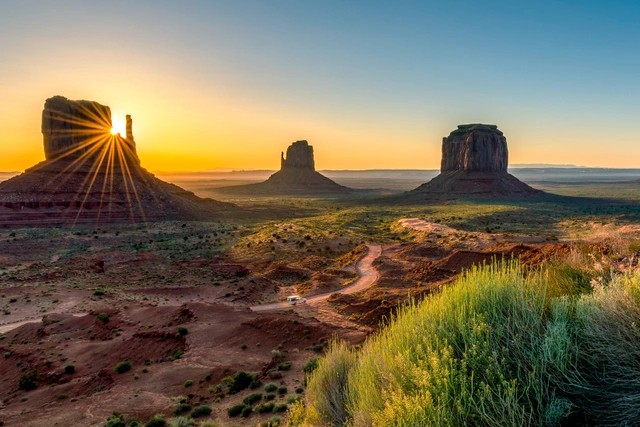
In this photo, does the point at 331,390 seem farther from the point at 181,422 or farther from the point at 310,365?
the point at 310,365

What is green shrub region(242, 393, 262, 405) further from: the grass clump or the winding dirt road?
the winding dirt road

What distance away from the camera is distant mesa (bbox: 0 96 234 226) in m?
71.6

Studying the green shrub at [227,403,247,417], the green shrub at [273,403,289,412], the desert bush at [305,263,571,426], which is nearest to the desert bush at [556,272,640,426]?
the desert bush at [305,263,571,426]

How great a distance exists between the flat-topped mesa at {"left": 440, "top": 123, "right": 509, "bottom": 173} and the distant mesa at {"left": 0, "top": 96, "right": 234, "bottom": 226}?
86.9 m

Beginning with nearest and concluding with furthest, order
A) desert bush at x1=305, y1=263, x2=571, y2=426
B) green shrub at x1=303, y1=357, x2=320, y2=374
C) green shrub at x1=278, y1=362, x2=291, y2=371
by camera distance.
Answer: desert bush at x1=305, y1=263, x2=571, y2=426 → green shrub at x1=303, y1=357, x2=320, y2=374 → green shrub at x1=278, y1=362, x2=291, y2=371

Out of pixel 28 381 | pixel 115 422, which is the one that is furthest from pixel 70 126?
pixel 115 422

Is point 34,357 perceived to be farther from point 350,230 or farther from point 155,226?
point 155,226

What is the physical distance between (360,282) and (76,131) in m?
82.4

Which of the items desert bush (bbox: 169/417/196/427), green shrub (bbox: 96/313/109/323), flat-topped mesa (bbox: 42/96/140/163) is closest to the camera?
desert bush (bbox: 169/417/196/427)

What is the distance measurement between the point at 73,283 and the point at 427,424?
133 ft

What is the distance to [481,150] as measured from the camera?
5413 inches

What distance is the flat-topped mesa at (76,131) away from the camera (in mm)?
87000

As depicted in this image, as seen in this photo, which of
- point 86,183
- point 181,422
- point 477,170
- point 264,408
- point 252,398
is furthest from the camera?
point 477,170

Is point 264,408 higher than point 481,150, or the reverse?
point 481,150
